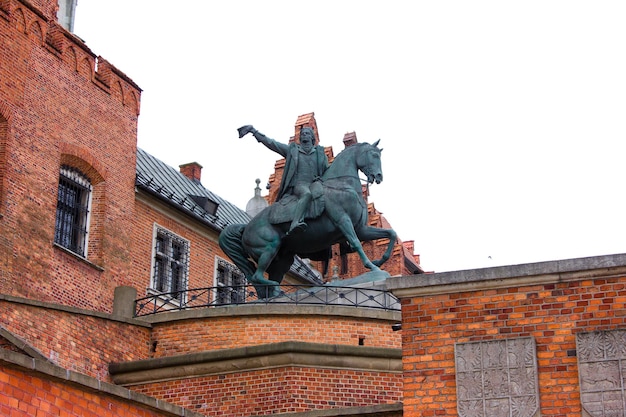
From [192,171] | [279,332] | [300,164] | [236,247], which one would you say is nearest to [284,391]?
[279,332]

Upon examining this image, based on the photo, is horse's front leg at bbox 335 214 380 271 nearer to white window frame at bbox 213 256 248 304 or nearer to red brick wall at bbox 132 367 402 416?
red brick wall at bbox 132 367 402 416

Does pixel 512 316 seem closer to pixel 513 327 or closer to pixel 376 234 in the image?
pixel 513 327

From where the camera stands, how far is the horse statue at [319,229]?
24734mm

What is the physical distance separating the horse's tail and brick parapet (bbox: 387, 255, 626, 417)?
1181 centimetres

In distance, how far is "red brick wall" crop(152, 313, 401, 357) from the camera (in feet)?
75.0

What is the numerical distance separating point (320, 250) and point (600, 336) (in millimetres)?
12912

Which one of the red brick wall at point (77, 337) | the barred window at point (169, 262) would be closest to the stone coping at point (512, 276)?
the red brick wall at point (77, 337)

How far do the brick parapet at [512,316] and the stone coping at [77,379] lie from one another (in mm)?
2634

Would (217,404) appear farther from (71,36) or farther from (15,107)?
(71,36)

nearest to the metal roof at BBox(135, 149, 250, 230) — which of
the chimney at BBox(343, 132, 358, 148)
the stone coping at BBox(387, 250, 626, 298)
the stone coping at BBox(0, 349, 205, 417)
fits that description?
the chimney at BBox(343, 132, 358, 148)

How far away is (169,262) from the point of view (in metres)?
31.5

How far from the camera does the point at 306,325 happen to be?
22.9 metres

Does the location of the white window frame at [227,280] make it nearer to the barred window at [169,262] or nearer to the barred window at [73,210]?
the barred window at [169,262]

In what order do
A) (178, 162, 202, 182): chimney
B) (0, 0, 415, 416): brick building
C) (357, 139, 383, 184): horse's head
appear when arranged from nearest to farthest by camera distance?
(0, 0, 415, 416): brick building
(357, 139, 383, 184): horse's head
(178, 162, 202, 182): chimney
